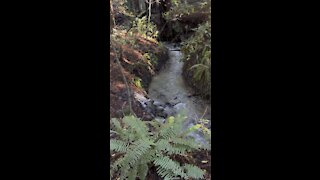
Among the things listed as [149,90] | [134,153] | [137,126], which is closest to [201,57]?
[149,90]

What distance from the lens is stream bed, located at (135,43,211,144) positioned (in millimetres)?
5362

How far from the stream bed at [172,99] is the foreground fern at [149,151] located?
112 centimetres

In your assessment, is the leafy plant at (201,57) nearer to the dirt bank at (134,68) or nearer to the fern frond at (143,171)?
the dirt bank at (134,68)

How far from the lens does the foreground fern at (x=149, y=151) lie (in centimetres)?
295

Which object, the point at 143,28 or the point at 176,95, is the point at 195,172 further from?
the point at 143,28

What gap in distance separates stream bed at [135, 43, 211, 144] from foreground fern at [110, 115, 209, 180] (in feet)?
3.66

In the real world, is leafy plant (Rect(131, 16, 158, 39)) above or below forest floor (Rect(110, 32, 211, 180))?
above

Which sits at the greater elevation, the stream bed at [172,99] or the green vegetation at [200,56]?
the green vegetation at [200,56]

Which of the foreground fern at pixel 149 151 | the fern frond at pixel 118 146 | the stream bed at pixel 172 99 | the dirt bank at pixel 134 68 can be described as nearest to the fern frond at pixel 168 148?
the foreground fern at pixel 149 151

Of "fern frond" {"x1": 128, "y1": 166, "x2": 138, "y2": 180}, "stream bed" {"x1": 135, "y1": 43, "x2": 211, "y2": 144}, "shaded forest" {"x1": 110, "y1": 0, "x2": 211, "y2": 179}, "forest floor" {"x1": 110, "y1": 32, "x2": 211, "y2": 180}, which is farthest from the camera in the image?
"stream bed" {"x1": 135, "y1": 43, "x2": 211, "y2": 144}

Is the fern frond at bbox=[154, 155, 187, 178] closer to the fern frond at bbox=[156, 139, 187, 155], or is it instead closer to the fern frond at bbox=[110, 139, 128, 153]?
the fern frond at bbox=[156, 139, 187, 155]

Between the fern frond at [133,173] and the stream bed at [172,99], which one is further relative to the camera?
the stream bed at [172,99]

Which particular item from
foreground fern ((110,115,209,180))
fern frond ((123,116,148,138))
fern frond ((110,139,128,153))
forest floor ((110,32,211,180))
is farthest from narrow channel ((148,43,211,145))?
fern frond ((110,139,128,153))
